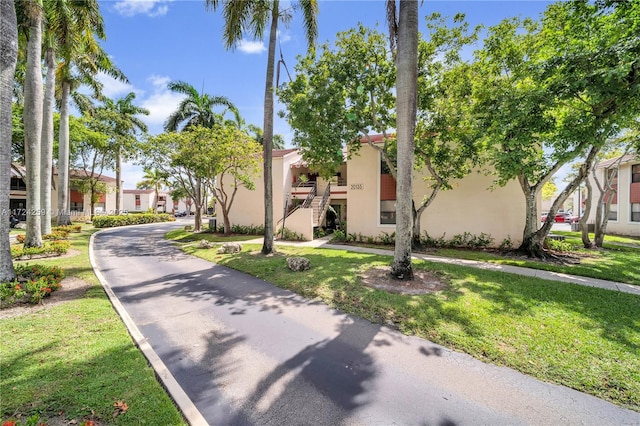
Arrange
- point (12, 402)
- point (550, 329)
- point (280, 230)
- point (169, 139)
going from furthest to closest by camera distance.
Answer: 1. point (280, 230)
2. point (169, 139)
3. point (550, 329)
4. point (12, 402)

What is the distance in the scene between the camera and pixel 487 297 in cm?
639

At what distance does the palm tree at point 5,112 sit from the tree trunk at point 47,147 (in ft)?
30.2

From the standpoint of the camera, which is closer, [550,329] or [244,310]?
[550,329]

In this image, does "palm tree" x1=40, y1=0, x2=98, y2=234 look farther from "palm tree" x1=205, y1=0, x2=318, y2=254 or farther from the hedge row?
the hedge row

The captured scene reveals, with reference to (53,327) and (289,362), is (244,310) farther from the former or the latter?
(53,327)

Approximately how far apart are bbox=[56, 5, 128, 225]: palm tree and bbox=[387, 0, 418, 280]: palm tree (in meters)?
13.3

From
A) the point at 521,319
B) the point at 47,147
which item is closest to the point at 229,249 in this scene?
the point at 521,319

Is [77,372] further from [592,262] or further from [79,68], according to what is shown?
[79,68]

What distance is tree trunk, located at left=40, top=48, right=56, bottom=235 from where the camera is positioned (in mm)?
13365

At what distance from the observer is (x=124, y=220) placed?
29.3 m

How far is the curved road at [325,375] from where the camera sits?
2943 mm

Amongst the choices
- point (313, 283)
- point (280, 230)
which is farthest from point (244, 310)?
point (280, 230)

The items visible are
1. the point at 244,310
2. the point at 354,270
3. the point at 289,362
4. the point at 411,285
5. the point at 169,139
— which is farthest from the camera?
the point at 169,139

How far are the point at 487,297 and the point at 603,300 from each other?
2587 mm
